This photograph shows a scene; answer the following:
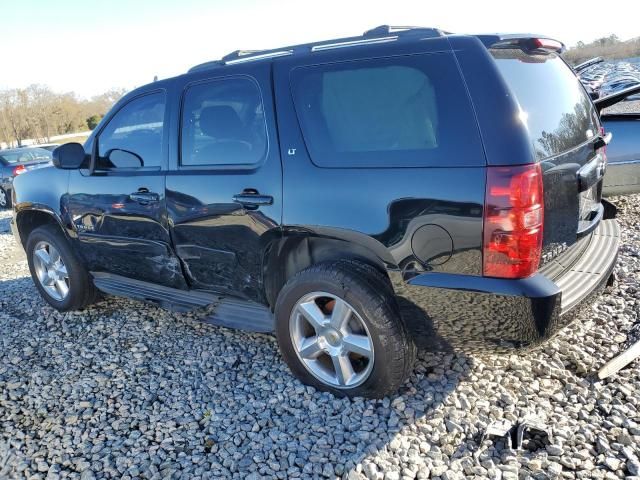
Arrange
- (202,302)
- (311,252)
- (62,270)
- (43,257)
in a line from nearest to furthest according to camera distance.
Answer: (311,252)
(202,302)
(62,270)
(43,257)

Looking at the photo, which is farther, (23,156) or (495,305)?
(23,156)

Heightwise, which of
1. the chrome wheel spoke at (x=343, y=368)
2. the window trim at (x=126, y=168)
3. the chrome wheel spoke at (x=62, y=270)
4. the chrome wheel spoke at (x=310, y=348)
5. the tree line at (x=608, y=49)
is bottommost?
the chrome wheel spoke at (x=343, y=368)

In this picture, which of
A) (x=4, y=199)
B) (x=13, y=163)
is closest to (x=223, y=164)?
(x=13, y=163)

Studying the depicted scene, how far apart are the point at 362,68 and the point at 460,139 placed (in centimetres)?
66

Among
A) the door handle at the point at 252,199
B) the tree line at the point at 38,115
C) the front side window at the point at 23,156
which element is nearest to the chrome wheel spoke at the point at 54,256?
the door handle at the point at 252,199

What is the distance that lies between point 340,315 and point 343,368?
0.31 m

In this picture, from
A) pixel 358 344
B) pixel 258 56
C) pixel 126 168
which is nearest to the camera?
pixel 358 344

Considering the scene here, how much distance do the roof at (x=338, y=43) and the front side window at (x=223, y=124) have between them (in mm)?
177

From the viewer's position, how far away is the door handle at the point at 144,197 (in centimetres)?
340

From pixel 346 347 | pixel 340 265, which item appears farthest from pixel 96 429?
pixel 340 265

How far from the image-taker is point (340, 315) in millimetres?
2729

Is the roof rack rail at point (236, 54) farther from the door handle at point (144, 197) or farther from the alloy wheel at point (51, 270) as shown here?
the alloy wheel at point (51, 270)

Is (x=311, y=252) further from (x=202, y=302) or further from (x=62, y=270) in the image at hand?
(x=62, y=270)

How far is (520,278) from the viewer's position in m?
2.25
